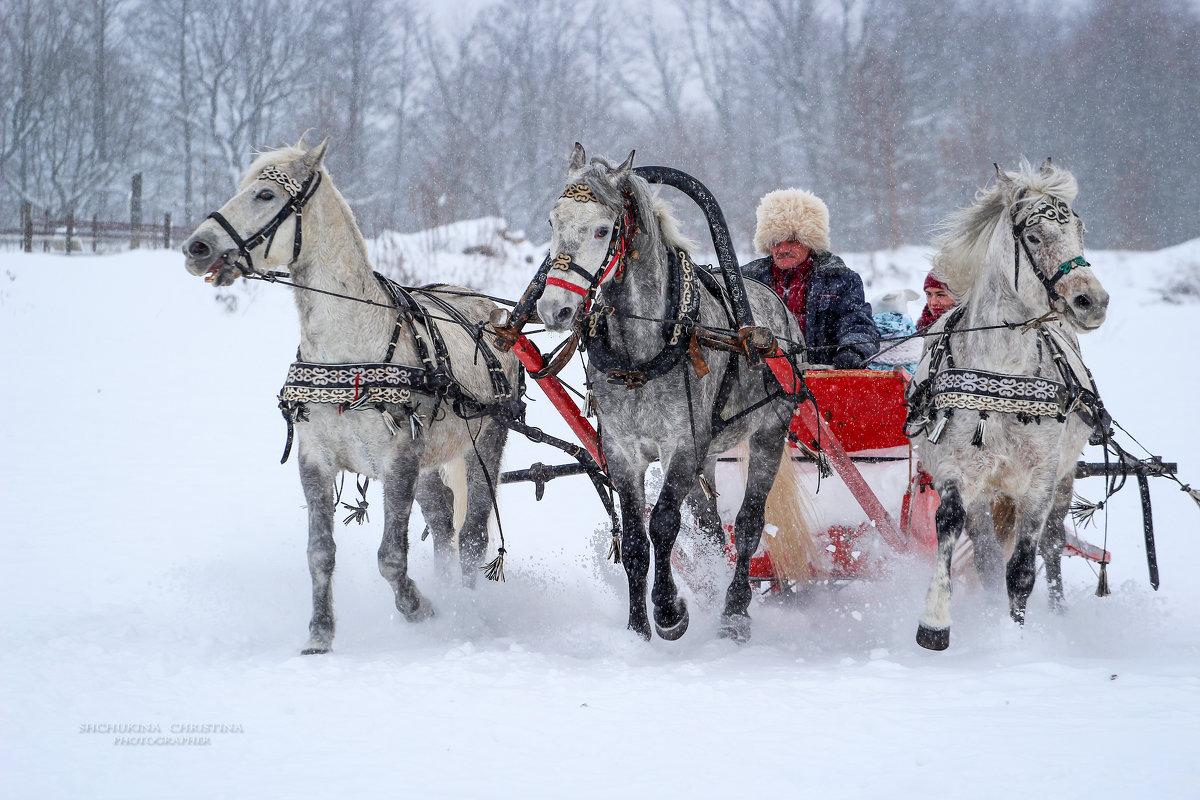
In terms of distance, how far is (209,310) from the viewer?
15.6 m

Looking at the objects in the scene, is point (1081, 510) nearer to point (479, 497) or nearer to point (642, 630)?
point (642, 630)

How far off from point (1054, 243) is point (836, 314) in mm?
1827

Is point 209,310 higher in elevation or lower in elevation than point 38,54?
lower

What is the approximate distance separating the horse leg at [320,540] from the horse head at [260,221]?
1.00 m

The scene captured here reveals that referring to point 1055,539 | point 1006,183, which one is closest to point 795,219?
point 1006,183

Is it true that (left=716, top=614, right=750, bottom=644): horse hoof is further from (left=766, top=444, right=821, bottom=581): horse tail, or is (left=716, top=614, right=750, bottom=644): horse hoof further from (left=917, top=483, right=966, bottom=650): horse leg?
(left=917, top=483, right=966, bottom=650): horse leg

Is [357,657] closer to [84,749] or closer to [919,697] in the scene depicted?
[84,749]

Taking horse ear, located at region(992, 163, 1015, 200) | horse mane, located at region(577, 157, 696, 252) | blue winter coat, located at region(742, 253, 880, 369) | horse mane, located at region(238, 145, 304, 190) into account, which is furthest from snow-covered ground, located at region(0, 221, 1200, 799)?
horse mane, located at region(238, 145, 304, 190)

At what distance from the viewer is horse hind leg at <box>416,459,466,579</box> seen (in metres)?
5.71

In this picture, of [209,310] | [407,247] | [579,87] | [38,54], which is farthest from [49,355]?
[38,54]

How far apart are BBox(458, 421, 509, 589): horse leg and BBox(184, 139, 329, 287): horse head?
6.01ft

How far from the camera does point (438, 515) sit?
584 cm

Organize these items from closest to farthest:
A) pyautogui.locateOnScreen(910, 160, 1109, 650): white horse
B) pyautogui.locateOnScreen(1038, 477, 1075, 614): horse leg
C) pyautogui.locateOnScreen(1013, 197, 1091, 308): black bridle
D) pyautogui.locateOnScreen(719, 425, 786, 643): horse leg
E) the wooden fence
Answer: pyautogui.locateOnScreen(1013, 197, 1091, 308): black bridle
pyautogui.locateOnScreen(910, 160, 1109, 650): white horse
pyautogui.locateOnScreen(719, 425, 786, 643): horse leg
pyautogui.locateOnScreen(1038, 477, 1075, 614): horse leg
the wooden fence

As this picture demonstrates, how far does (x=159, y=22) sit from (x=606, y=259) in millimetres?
30165
